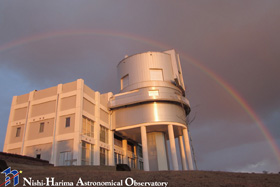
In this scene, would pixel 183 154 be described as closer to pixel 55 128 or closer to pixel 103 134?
pixel 103 134

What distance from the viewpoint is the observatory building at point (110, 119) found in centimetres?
3734

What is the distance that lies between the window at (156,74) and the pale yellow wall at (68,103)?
15.3 meters

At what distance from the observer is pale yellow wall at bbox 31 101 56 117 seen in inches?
1587

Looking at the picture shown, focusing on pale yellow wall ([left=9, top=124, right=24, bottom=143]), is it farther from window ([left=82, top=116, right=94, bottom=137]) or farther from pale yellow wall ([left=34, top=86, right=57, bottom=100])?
window ([left=82, top=116, right=94, bottom=137])

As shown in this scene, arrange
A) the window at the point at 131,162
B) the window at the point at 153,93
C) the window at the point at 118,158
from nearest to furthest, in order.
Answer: the window at the point at 153,93, the window at the point at 118,158, the window at the point at 131,162

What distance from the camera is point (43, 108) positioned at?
135ft

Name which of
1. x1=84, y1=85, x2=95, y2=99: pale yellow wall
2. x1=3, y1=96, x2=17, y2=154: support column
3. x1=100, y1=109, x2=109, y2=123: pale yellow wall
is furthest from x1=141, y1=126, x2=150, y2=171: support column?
x1=3, y1=96, x2=17, y2=154: support column

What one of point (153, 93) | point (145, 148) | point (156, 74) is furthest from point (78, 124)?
point (156, 74)

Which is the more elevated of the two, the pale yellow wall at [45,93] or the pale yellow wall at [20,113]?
the pale yellow wall at [45,93]

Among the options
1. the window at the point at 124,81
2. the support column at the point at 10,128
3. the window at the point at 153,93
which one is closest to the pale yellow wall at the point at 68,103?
the support column at the point at 10,128

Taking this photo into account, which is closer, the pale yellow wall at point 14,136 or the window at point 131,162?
the pale yellow wall at point 14,136

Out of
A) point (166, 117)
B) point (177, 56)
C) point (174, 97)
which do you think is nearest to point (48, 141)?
point (166, 117)

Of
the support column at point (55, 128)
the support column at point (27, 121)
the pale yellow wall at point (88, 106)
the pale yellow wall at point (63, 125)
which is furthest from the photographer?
the pale yellow wall at point (88, 106)

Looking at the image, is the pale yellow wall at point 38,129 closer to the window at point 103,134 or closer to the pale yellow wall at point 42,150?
the pale yellow wall at point 42,150
